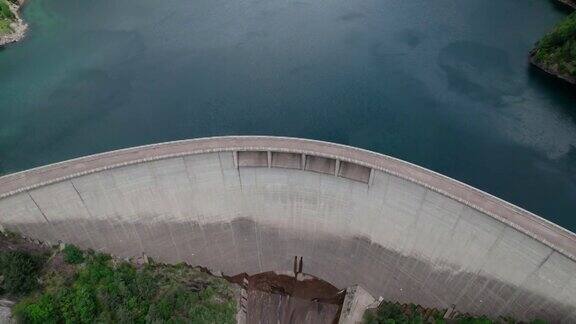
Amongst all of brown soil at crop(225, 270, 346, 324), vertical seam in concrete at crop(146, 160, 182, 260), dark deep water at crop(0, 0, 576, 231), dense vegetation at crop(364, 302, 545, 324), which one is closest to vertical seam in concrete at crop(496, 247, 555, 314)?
dense vegetation at crop(364, 302, 545, 324)

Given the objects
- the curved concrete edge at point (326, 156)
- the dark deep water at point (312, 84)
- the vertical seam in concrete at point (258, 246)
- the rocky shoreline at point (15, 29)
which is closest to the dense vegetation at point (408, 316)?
the curved concrete edge at point (326, 156)

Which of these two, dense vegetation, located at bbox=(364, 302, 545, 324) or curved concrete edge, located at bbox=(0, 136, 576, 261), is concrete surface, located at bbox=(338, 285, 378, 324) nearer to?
dense vegetation, located at bbox=(364, 302, 545, 324)

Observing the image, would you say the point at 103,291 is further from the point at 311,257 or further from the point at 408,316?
the point at 408,316

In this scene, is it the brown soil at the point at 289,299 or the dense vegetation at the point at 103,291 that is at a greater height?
the dense vegetation at the point at 103,291

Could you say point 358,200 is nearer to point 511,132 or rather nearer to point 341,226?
point 341,226

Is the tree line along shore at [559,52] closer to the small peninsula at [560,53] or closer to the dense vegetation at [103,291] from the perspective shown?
the small peninsula at [560,53]

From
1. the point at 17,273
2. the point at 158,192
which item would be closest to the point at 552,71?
the point at 158,192
